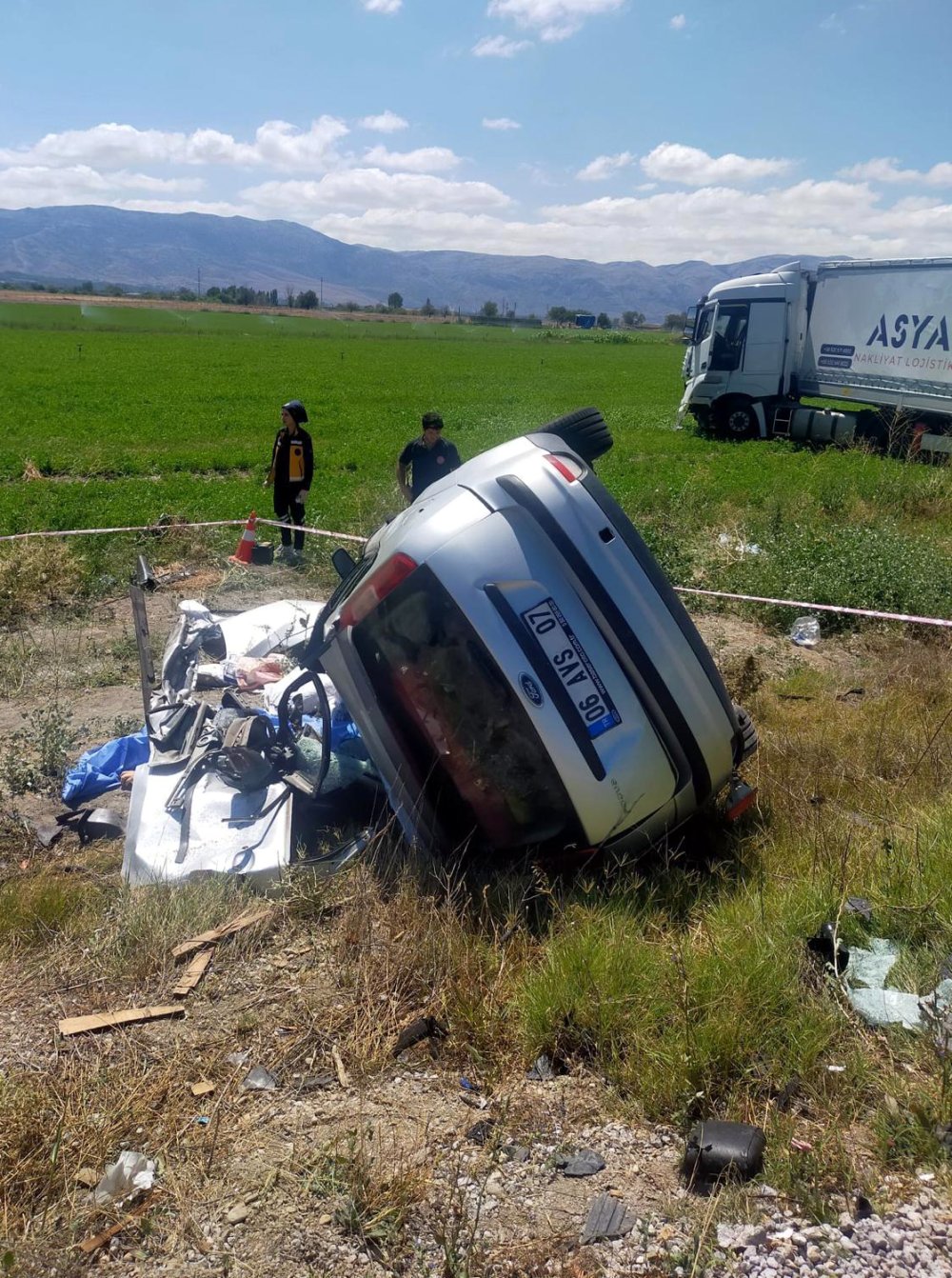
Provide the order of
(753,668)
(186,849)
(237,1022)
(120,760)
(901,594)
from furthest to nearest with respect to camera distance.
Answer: (901,594) < (753,668) < (120,760) < (186,849) < (237,1022)

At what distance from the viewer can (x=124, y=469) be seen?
707 inches

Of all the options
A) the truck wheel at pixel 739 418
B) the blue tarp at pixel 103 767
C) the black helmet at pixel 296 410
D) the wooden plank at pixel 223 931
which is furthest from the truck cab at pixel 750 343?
the wooden plank at pixel 223 931

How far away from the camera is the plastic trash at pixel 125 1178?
2.37 m

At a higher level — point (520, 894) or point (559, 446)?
point (559, 446)

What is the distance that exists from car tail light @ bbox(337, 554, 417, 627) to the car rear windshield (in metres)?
0.03

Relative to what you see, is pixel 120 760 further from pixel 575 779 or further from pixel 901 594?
pixel 901 594

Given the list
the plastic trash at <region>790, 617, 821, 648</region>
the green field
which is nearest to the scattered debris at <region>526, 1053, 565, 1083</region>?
the plastic trash at <region>790, 617, 821, 648</region>

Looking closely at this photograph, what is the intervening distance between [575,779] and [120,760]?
2615 millimetres

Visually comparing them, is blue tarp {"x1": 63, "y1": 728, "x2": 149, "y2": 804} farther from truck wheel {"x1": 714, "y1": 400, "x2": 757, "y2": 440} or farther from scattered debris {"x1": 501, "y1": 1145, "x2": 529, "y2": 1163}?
truck wheel {"x1": 714, "y1": 400, "x2": 757, "y2": 440}

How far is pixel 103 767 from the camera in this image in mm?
4914

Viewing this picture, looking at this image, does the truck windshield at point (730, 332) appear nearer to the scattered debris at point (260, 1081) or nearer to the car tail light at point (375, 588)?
the car tail light at point (375, 588)

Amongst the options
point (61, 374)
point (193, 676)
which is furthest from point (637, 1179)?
point (61, 374)

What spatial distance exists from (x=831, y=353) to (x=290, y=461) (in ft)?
55.5

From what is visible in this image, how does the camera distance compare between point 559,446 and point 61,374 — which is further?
point 61,374
